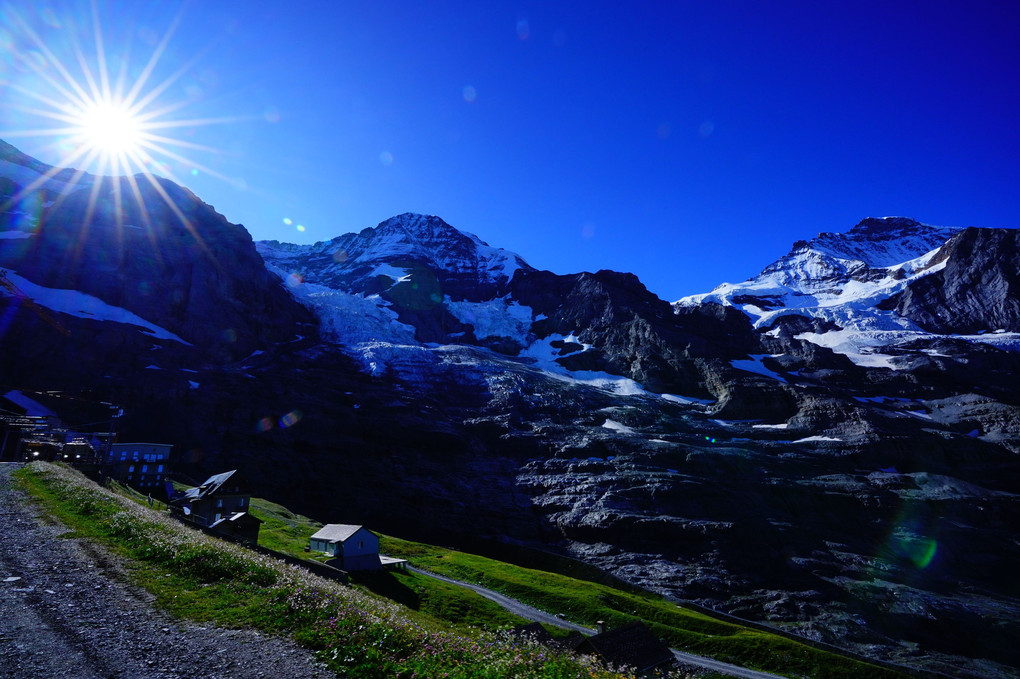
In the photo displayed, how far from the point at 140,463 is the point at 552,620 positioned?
70.4 meters

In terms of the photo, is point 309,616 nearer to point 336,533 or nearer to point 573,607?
point 336,533

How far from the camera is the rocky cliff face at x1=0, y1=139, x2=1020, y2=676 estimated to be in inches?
3519

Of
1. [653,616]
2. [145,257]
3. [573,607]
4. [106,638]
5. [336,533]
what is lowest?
[653,616]

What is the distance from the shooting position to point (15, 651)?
38.7ft

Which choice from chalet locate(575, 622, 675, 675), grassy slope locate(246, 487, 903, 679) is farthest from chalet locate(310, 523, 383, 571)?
chalet locate(575, 622, 675, 675)

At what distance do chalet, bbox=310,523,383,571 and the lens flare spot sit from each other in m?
78.4

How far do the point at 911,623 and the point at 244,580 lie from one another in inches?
3651

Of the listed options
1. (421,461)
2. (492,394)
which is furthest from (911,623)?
(492,394)

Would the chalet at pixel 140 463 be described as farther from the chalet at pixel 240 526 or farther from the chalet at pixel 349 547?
the chalet at pixel 349 547

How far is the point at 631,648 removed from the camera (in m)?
41.0

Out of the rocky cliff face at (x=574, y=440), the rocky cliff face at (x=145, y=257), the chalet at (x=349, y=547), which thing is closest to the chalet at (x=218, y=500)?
the chalet at (x=349, y=547)

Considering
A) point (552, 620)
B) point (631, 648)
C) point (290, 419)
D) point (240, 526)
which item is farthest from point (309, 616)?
point (290, 419)

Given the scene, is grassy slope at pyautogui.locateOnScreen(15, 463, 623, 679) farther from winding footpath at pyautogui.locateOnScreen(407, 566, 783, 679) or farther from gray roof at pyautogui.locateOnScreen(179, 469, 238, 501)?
gray roof at pyautogui.locateOnScreen(179, 469, 238, 501)

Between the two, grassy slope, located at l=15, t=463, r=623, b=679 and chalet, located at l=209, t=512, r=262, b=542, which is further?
chalet, located at l=209, t=512, r=262, b=542
